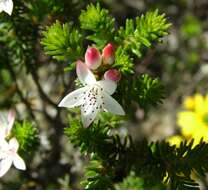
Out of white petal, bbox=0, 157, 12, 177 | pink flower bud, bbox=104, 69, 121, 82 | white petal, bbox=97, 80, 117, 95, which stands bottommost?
white petal, bbox=0, 157, 12, 177

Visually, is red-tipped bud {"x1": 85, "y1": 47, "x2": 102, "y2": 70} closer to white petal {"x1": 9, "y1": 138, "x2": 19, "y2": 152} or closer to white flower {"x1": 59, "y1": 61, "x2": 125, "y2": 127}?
white flower {"x1": 59, "y1": 61, "x2": 125, "y2": 127}

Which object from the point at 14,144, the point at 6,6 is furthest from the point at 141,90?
the point at 6,6

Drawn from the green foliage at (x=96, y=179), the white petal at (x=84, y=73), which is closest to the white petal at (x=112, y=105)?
the white petal at (x=84, y=73)

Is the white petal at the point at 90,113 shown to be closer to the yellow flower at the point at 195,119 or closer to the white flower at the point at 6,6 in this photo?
the white flower at the point at 6,6

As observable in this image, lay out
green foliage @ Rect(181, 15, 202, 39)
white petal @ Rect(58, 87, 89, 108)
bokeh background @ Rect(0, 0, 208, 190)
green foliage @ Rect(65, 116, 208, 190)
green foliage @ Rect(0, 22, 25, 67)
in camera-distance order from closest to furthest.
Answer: white petal @ Rect(58, 87, 89, 108) < green foliage @ Rect(65, 116, 208, 190) < green foliage @ Rect(0, 22, 25, 67) < bokeh background @ Rect(0, 0, 208, 190) < green foliage @ Rect(181, 15, 202, 39)

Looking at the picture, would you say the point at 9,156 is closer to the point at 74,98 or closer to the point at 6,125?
the point at 6,125

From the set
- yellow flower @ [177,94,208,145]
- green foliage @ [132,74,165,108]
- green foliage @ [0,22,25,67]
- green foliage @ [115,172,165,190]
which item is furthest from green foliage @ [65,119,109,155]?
yellow flower @ [177,94,208,145]

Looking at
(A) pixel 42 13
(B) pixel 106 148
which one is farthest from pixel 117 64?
(A) pixel 42 13
